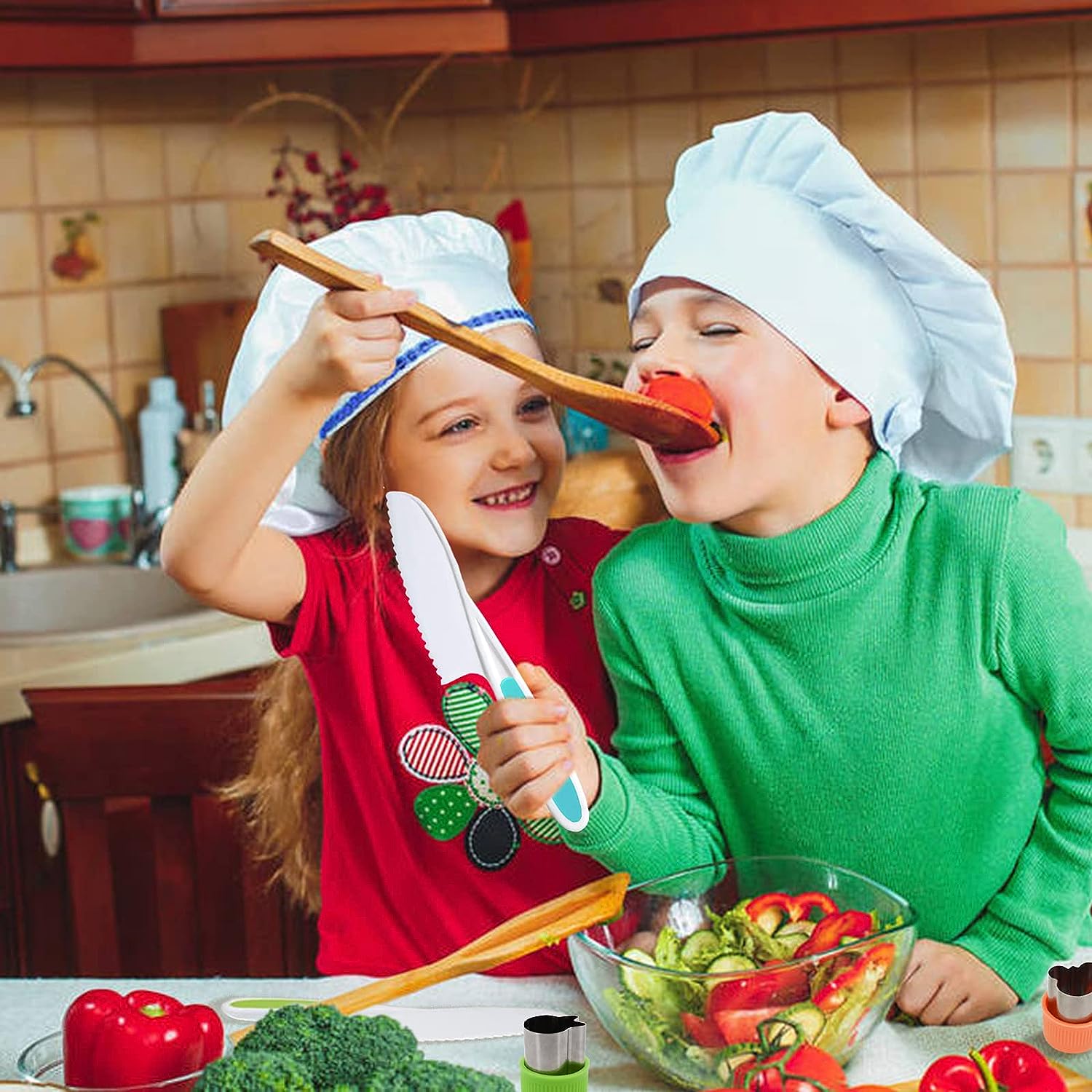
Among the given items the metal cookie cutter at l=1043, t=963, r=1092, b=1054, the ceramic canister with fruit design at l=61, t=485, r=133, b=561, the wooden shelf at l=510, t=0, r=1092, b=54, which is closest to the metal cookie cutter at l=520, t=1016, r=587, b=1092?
the metal cookie cutter at l=1043, t=963, r=1092, b=1054

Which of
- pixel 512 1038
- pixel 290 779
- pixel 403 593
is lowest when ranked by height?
pixel 512 1038

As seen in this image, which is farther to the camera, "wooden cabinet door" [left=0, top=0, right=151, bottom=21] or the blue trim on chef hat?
"wooden cabinet door" [left=0, top=0, right=151, bottom=21]

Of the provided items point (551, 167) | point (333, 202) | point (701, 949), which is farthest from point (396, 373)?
point (551, 167)

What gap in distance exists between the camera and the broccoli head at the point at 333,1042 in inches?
35.9

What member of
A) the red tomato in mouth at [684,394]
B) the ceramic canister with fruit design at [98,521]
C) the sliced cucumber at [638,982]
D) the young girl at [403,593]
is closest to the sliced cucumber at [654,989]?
the sliced cucumber at [638,982]

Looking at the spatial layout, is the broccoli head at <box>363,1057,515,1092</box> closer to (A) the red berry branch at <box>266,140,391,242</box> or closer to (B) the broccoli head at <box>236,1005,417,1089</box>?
(B) the broccoli head at <box>236,1005,417,1089</box>

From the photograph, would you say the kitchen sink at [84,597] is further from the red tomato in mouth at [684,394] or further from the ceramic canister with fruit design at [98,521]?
the red tomato in mouth at [684,394]

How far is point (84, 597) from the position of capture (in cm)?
249

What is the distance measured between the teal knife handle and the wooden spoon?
66 mm

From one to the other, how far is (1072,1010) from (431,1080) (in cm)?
37

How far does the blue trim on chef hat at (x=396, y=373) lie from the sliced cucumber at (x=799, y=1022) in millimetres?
480

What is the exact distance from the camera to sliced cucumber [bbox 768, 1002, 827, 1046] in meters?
0.97

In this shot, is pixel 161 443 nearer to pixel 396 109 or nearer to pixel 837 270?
pixel 396 109

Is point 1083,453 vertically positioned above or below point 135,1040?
above
